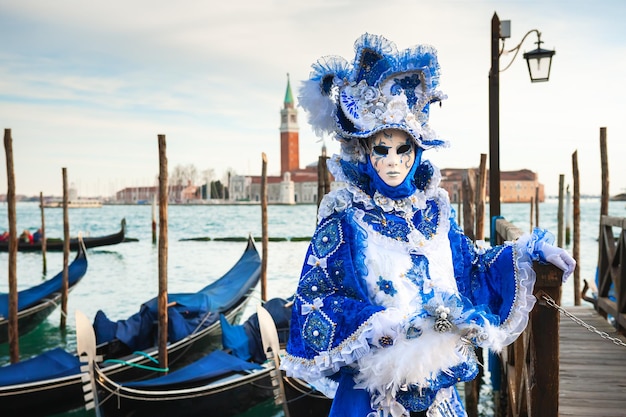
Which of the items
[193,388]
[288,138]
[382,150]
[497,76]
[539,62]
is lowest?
[193,388]

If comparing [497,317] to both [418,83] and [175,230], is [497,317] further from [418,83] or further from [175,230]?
[175,230]

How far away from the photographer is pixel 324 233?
1768 millimetres

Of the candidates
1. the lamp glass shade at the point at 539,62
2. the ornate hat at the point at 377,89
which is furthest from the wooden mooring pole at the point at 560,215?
the ornate hat at the point at 377,89

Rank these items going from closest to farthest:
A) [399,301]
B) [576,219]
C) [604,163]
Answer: [399,301], [604,163], [576,219]

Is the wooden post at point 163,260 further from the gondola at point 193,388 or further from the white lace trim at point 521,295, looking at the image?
the white lace trim at point 521,295

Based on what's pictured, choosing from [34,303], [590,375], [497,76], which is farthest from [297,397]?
[34,303]

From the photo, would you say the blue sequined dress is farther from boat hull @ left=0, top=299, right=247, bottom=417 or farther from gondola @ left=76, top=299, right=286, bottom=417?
boat hull @ left=0, top=299, right=247, bottom=417

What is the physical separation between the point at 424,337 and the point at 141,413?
3.48m

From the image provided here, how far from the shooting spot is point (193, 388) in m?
4.57

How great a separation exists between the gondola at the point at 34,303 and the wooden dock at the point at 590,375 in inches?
258

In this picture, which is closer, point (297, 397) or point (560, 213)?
point (297, 397)

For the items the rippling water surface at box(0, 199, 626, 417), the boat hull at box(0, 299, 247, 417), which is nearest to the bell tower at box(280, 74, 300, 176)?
the rippling water surface at box(0, 199, 626, 417)

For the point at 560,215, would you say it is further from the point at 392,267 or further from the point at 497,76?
the point at 392,267

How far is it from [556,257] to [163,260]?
494 centimetres
